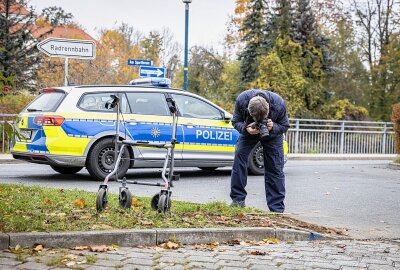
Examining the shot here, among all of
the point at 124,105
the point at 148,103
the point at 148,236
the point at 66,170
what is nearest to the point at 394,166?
the point at 148,103

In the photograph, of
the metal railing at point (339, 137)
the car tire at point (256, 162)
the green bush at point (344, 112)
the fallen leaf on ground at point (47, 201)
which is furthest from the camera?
the green bush at point (344, 112)

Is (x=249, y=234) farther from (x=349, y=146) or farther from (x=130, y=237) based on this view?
(x=349, y=146)

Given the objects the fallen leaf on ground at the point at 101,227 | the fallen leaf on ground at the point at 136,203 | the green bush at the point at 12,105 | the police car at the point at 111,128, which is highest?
the green bush at the point at 12,105

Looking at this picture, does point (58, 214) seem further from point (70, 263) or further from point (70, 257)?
point (70, 263)

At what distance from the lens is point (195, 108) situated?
1255cm

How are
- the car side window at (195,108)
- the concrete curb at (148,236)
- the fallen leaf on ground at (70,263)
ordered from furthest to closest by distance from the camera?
the car side window at (195,108) → the concrete curb at (148,236) → the fallen leaf on ground at (70,263)

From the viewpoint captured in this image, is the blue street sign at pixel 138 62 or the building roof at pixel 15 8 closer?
the blue street sign at pixel 138 62

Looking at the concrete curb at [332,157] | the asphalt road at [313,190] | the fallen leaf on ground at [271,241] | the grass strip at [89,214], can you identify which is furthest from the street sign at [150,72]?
the fallen leaf on ground at [271,241]

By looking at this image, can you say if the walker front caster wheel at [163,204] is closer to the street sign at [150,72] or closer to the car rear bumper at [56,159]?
the car rear bumper at [56,159]

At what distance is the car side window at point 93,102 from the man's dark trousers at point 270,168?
4.20m

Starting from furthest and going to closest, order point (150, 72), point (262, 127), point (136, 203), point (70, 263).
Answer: point (150, 72)
point (136, 203)
point (262, 127)
point (70, 263)

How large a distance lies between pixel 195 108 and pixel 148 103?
3.71ft

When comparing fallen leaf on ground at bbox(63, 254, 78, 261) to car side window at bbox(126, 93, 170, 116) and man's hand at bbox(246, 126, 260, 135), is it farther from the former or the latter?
car side window at bbox(126, 93, 170, 116)

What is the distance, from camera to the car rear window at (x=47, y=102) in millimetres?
11084
